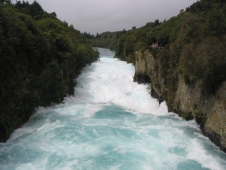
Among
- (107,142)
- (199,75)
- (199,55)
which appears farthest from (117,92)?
(199,55)

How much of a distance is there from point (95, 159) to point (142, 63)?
798 inches

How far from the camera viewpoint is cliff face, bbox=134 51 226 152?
42.6 feet

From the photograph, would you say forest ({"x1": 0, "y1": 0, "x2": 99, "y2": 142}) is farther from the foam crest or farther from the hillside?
the hillside

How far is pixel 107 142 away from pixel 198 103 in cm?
693

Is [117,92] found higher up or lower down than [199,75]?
lower down

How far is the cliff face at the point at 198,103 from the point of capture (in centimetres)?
1298

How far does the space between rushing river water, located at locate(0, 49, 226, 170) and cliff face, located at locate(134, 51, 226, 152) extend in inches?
25.6

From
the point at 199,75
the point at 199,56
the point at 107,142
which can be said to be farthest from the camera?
the point at 199,75

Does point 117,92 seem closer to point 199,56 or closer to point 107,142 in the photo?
point 107,142

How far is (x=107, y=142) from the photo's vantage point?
13.7 m

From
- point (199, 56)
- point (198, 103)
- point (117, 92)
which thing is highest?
point (199, 56)

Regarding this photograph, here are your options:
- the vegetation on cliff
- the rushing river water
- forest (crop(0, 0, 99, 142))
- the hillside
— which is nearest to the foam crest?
the rushing river water

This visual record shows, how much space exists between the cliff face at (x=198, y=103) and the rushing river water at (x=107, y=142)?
0.65m

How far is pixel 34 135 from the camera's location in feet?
47.4
